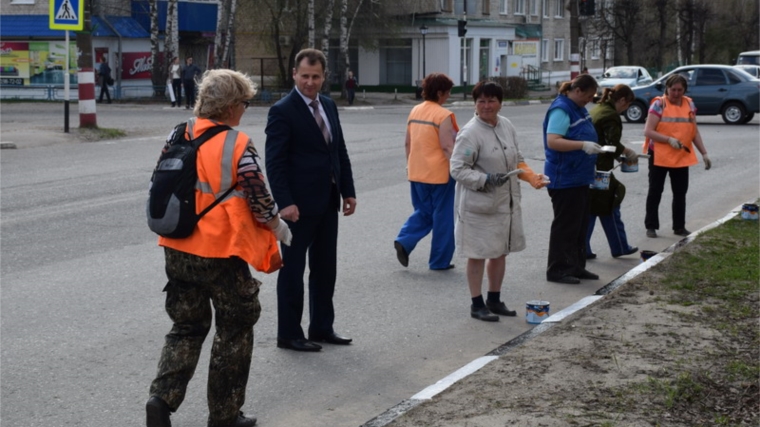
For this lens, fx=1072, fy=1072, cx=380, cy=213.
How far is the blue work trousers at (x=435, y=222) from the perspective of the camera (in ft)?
31.2

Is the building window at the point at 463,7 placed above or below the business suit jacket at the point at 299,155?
above

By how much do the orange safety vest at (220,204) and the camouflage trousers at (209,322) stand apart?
65 millimetres

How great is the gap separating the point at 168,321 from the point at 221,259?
2.77 metres

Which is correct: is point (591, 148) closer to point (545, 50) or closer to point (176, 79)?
point (176, 79)

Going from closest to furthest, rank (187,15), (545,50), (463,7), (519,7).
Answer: (187,15) → (463,7) → (519,7) → (545,50)

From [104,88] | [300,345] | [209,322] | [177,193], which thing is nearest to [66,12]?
[300,345]

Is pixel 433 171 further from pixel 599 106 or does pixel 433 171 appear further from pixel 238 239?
pixel 238 239

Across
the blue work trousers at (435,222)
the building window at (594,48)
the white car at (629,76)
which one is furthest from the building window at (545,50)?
the blue work trousers at (435,222)

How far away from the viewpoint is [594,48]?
7825 centimetres

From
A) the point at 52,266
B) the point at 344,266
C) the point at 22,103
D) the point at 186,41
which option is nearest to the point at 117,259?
the point at 52,266

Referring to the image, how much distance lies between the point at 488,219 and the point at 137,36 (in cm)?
3937

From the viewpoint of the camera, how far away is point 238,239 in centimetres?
482

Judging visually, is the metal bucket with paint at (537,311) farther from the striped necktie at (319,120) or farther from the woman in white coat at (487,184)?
the striped necktie at (319,120)

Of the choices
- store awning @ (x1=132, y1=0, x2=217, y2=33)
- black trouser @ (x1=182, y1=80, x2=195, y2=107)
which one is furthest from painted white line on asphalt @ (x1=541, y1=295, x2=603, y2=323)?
store awning @ (x1=132, y1=0, x2=217, y2=33)
